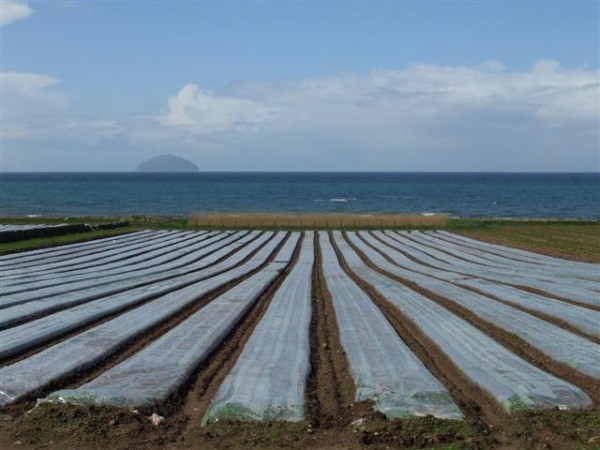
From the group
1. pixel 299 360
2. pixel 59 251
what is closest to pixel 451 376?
pixel 299 360

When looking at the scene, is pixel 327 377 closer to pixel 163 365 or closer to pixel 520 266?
pixel 163 365

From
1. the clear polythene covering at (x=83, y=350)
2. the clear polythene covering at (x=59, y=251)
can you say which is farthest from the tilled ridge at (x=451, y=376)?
the clear polythene covering at (x=59, y=251)

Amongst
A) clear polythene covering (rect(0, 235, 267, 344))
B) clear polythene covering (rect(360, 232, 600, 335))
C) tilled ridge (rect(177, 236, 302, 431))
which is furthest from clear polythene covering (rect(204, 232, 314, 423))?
clear polythene covering (rect(360, 232, 600, 335))

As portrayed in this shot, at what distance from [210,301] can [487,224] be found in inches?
1098

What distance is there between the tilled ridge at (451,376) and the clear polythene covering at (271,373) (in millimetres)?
1417

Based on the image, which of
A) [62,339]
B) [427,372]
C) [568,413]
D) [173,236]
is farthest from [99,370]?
[173,236]

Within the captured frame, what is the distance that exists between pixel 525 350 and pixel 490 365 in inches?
51.3

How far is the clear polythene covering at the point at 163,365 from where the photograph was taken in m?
6.13

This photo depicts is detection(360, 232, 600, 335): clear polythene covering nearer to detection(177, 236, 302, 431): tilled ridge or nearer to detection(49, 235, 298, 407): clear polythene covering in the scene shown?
detection(177, 236, 302, 431): tilled ridge

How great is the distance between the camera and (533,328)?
936 cm

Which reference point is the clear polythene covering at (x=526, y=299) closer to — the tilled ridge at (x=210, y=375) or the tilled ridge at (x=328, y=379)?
the tilled ridge at (x=328, y=379)

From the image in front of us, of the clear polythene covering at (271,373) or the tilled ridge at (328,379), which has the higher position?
the clear polythene covering at (271,373)

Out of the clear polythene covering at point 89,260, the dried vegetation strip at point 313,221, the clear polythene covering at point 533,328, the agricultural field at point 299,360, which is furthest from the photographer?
the dried vegetation strip at point 313,221

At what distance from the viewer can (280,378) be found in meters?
6.80
